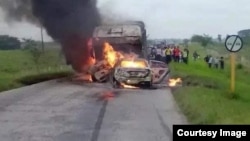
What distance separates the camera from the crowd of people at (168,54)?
42750 mm

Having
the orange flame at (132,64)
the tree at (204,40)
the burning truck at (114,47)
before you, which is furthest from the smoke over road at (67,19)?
the tree at (204,40)

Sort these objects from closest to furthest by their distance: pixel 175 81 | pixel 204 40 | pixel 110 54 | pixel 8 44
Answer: pixel 175 81 < pixel 110 54 < pixel 8 44 < pixel 204 40

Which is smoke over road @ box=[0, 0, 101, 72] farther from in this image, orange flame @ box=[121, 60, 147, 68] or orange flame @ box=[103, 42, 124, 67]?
orange flame @ box=[121, 60, 147, 68]

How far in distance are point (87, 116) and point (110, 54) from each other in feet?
57.3

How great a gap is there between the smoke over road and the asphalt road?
11.4m

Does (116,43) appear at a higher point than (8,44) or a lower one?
higher

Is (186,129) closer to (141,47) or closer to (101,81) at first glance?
(101,81)

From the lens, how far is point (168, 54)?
4303cm

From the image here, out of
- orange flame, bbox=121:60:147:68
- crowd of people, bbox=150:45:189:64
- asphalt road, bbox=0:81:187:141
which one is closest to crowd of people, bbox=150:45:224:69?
crowd of people, bbox=150:45:189:64

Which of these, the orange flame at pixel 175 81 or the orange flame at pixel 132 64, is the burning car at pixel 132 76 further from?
the orange flame at pixel 175 81

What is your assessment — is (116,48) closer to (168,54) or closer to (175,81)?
(175,81)

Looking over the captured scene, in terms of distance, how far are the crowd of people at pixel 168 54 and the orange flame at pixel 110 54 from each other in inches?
398

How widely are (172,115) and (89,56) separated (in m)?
20.0

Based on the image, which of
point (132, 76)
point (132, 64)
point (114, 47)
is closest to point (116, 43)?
point (114, 47)
